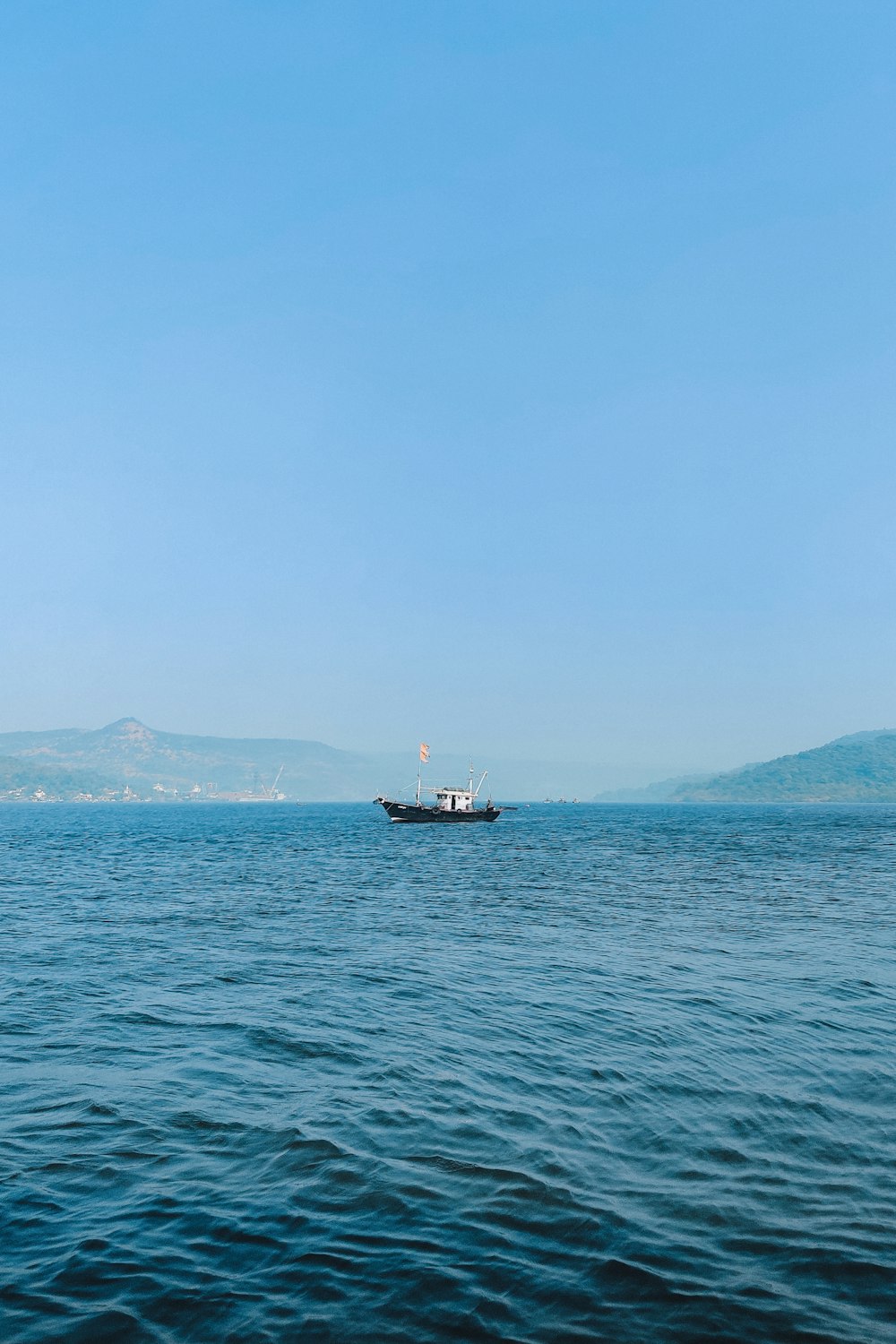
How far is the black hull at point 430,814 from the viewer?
14912 centimetres

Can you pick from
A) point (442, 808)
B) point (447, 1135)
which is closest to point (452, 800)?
point (442, 808)

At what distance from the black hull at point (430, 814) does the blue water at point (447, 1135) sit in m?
111

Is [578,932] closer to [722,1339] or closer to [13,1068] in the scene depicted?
[13,1068]

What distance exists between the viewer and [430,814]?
150 m

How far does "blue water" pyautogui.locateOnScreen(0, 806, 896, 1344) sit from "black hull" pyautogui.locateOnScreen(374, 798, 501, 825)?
111374 mm

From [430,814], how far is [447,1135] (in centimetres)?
13519

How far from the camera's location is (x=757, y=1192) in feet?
44.1

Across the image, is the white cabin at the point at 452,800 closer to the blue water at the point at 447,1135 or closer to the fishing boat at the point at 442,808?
the fishing boat at the point at 442,808

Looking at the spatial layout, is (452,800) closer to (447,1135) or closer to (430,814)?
(430,814)

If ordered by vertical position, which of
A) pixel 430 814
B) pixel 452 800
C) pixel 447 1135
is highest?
pixel 452 800

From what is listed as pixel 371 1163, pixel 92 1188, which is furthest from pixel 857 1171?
pixel 92 1188

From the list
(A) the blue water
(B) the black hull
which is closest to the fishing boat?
(B) the black hull

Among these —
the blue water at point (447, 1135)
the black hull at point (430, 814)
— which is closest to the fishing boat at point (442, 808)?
the black hull at point (430, 814)

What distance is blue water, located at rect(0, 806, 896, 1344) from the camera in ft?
34.7
